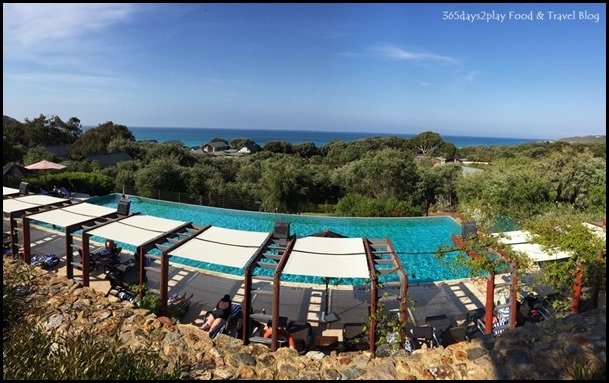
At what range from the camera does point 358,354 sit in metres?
4.63

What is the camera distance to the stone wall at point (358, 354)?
3969mm

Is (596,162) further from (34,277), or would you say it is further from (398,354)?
(34,277)

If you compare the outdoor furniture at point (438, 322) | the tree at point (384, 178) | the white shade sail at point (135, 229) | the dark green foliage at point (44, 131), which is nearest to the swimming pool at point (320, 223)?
the tree at point (384, 178)

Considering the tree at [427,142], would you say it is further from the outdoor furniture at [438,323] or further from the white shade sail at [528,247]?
the outdoor furniture at [438,323]

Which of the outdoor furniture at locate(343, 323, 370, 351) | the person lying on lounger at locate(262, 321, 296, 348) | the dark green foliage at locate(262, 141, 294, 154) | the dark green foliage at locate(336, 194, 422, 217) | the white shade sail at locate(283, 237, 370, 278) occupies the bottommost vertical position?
the outdoor furniture at locate(343, 323, 370, 351)

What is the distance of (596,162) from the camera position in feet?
62.5

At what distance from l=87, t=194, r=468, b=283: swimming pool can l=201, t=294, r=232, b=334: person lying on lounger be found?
307 inches

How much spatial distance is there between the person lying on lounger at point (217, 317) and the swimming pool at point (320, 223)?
7.81 metres

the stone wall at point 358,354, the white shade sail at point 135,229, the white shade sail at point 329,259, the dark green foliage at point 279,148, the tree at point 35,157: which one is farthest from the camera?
the dark green foliage at point 279,148

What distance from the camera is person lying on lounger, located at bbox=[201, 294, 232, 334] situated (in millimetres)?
6898

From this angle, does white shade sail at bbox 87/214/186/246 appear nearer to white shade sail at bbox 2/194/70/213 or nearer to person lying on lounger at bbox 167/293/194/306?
person lying on lounger at bbox 167/293/194/306

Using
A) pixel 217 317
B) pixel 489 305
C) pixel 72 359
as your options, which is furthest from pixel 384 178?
pixel 72 359

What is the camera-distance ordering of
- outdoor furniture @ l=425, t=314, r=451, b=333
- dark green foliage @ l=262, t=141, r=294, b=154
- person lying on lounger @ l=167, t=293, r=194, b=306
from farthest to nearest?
dark green foliage @ l=262, t=141, r=294, b=154 < person lying on lounger @ l=167, t=293, r=194, b=306 < outdoor furniture @ l=425, t=314, r=451, b=333

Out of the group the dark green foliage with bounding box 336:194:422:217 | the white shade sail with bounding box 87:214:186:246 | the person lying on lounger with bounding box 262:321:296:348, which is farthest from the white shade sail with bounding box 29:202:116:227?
the dark green foliage with bounding box 336:194:422:217
